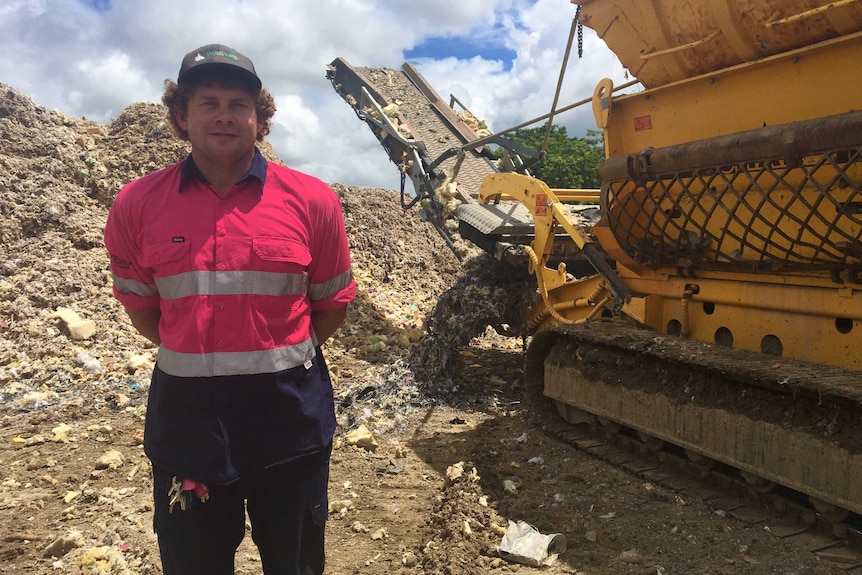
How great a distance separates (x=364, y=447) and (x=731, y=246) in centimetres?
274

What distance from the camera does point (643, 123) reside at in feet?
13.7

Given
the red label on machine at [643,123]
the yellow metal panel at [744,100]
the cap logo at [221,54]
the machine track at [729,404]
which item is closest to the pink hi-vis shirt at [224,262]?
the cap logo at [221,54]

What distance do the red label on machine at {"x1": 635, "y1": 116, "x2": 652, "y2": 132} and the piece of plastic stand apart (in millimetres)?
2480

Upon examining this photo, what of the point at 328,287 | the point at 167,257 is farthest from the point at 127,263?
the point at 328,287

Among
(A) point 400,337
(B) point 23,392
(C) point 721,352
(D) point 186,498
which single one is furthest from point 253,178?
(A) point 400,337

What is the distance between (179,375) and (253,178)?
1.87 ft

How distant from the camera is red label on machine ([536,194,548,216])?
5145 mm

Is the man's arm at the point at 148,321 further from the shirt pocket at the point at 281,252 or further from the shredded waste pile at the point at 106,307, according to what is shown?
the shredded waste pile at the point at 106,307

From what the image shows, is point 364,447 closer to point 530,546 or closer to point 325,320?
point 530,546

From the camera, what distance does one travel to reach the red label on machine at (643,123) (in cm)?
414

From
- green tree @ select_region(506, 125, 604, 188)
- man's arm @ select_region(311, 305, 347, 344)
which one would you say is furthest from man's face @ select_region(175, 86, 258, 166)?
green tree @ select_region(506, 125, 604, 188)

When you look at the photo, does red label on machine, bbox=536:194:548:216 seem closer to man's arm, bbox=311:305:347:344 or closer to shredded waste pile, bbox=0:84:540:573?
shredded waste pile, bbox=0:84:540:573

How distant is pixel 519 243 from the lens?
5.99 m

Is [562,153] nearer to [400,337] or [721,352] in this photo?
[400,337]
